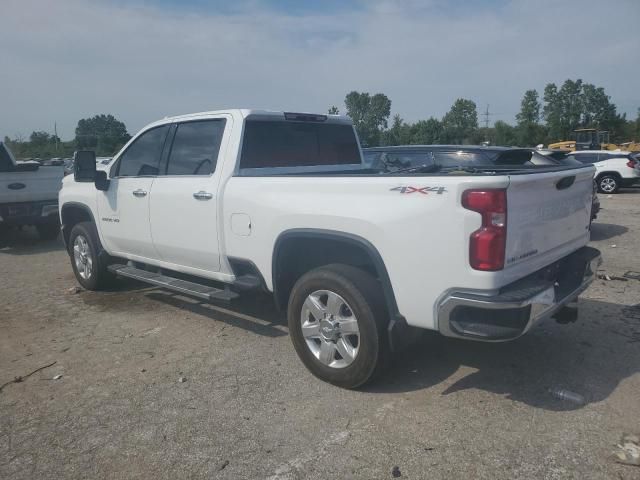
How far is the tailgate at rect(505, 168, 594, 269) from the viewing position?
313 cm

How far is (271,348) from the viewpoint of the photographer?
4617mm

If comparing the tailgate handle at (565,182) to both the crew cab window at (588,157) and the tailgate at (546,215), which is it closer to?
the tailgate at (546,215)

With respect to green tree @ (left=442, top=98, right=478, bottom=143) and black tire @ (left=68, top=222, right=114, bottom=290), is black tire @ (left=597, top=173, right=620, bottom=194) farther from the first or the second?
green tree @ (left=442, top=98, right=478, bottom=143)

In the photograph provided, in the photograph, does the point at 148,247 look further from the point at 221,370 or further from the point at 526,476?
the point at 526,476

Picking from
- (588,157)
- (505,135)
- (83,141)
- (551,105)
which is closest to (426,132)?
(505,135)

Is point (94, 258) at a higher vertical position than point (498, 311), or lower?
lower

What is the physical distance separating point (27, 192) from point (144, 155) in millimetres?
5283

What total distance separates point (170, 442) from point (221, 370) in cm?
103

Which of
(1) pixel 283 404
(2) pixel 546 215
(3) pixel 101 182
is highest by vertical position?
(3) pixel 101 182

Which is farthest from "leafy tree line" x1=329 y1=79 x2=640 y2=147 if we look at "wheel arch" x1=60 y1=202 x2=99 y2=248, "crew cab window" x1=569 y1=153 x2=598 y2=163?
"wheel arch" x1=60 y1=202 x2=99 y2=248

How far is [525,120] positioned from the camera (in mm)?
73438

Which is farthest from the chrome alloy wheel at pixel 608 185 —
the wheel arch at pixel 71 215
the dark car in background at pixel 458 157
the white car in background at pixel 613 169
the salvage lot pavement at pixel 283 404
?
the wheel arch at pixel 71 215

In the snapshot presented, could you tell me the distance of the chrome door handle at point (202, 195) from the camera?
453cm

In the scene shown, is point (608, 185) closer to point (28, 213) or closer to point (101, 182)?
point (28, 213)
